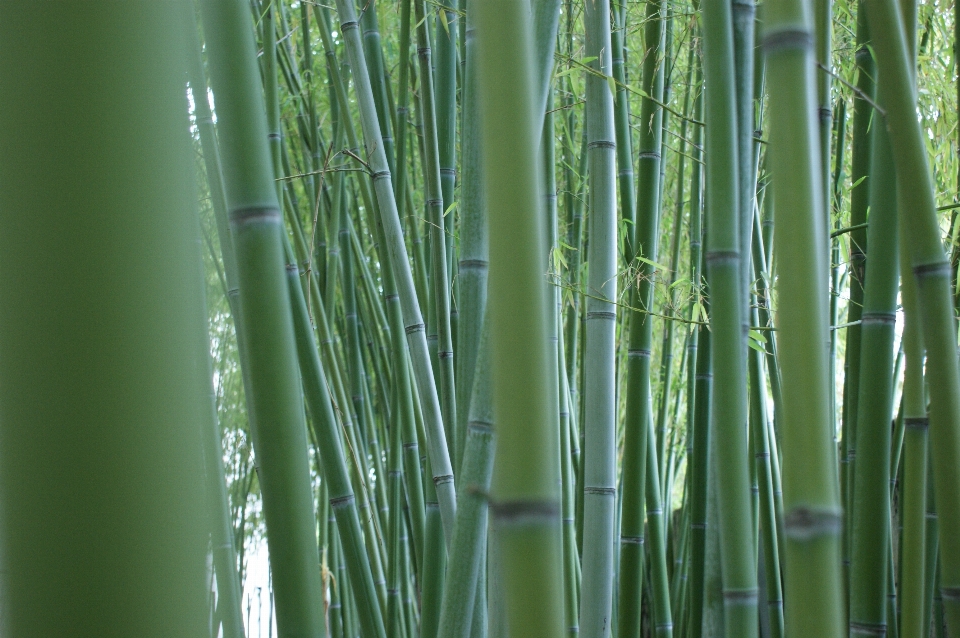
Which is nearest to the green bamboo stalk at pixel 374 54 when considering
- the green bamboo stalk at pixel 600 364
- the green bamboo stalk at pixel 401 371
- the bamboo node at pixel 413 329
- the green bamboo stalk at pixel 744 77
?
the green bamboo stalk at pixel 401 371

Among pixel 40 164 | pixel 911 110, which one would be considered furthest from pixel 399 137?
pixel 40 164

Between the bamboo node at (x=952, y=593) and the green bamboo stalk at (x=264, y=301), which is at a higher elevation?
the green bamboo stalk at (x=264, y=301)

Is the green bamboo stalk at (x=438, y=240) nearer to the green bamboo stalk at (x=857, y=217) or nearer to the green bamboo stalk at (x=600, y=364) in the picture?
the green bamboo stalk at (x=600, y=364)

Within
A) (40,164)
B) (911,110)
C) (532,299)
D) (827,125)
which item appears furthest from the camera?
(827,125)

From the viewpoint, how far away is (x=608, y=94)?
0.88 m

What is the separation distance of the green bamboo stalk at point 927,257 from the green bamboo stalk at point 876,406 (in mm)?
77

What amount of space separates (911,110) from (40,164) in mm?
522

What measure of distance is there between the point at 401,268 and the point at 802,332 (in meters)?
0.67

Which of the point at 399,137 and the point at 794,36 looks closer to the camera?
the point at 794,36

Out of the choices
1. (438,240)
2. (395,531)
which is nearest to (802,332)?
(438,240)

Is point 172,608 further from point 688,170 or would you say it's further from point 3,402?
point 688,170

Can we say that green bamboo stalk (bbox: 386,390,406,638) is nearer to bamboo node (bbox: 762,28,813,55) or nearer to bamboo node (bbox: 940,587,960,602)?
bamboo node (bbox: 940,587,960,602)

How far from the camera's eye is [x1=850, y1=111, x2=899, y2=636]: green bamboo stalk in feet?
2.14

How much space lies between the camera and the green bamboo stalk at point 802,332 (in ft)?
1.32
